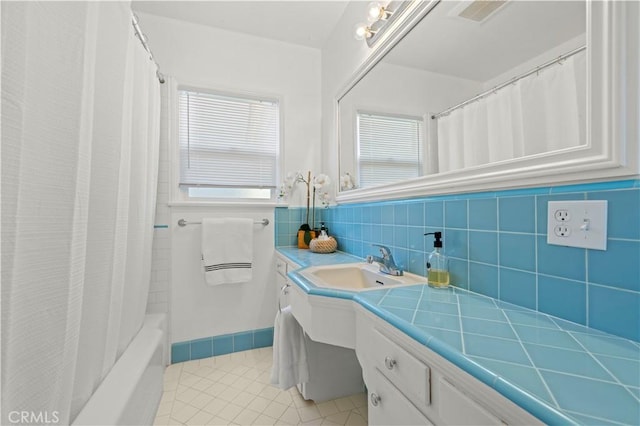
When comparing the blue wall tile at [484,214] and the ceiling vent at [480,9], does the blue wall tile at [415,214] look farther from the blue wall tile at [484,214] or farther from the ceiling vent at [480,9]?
the ceiling vent at [480,9]

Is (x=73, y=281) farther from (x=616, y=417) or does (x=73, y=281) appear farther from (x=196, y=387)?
(x=196, y=387)

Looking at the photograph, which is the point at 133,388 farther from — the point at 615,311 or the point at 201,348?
the point at 615,311

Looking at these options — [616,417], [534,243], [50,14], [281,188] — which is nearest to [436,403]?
[616,417]

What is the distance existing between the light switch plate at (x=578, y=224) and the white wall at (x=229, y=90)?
1.73 meters

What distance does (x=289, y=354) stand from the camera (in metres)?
1.36

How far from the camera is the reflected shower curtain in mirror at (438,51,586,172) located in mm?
690

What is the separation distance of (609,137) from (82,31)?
1.37 m

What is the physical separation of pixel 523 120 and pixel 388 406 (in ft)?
3.02

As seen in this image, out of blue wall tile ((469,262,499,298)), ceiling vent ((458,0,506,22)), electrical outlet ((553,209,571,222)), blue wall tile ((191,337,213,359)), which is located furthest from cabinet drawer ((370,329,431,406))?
blue wall tile ((191,337,213,359))

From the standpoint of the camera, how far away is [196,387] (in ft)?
5.32

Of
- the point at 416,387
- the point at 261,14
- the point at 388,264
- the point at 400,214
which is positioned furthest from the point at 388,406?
the point at 261,14

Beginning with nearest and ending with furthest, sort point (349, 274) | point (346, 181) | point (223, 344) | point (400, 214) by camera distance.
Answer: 1. point (400, 214)
2. point (349, 274)
3. point (346, 181)
4. point (223, 344)

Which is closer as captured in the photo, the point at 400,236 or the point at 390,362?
the point at 390,362

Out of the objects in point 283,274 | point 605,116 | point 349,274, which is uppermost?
point 605,116
